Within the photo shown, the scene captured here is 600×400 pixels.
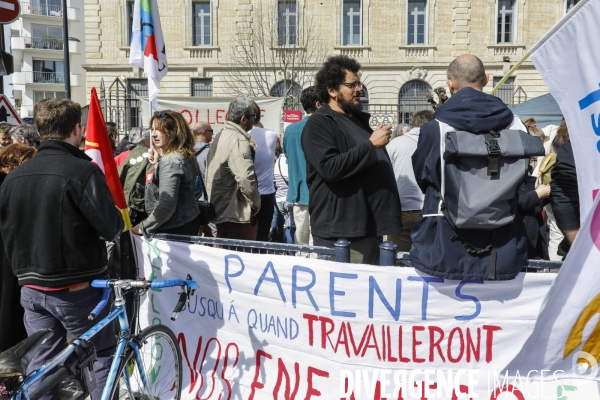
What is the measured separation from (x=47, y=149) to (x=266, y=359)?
5.89 ft

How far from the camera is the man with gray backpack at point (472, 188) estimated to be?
3.05 metres

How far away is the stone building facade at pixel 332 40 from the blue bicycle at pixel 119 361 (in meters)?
26.9

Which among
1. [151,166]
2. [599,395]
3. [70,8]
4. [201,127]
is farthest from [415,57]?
[70,8]

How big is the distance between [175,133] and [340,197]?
59.5 inches

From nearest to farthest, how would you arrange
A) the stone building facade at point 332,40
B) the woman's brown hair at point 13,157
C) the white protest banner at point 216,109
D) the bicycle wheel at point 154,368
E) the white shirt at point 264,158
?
the bicycle wheel at point 154,368 < the woman's brown hair at point 13,157 < the white shirt at point 264,158 < the white protest banner at point 216,109 < the stone building facade at point 332,40

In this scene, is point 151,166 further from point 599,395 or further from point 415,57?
point 415,57

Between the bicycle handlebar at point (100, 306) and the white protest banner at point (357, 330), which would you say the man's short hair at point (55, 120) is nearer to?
the bicycle handlebar at point (100, 306)

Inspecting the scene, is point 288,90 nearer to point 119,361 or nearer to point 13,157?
point 13,157

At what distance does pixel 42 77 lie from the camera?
68250mm

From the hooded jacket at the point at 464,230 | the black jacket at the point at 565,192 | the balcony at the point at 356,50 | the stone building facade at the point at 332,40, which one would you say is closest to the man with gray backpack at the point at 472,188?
the hooded jacket at the point at 464,230

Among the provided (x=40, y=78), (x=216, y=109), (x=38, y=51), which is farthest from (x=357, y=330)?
(x=40, y=78)

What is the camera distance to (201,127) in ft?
27.8

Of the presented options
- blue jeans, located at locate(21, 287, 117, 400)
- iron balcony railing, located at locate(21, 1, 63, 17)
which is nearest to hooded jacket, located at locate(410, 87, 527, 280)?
blue jeans, located at locate(21, 287, 117, 400)

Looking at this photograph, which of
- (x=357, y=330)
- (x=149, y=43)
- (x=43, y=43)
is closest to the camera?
(x=357, y=330)
